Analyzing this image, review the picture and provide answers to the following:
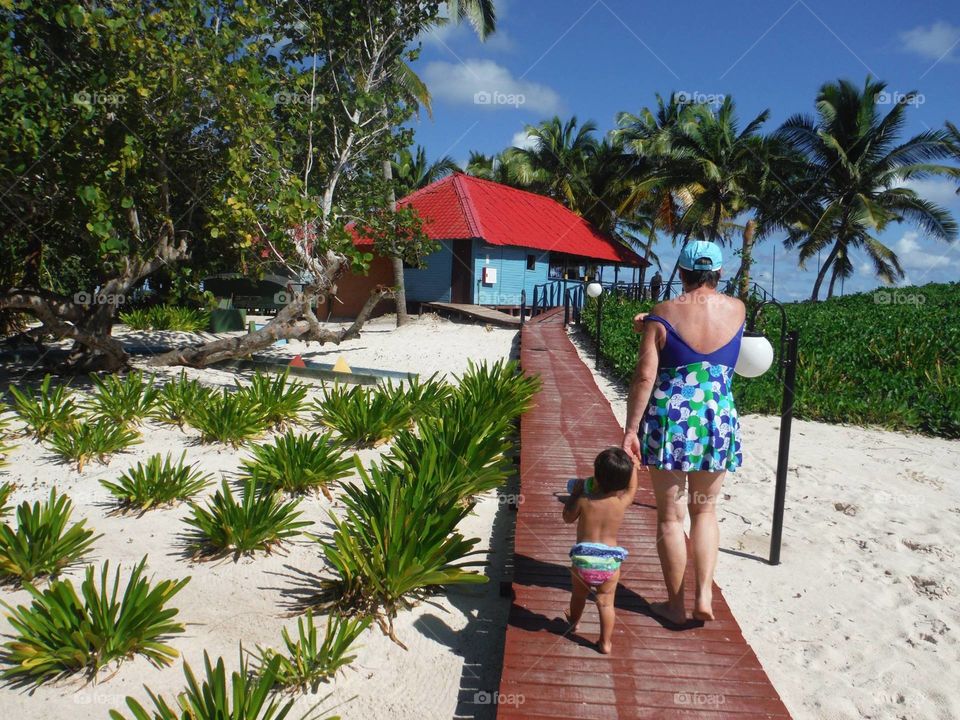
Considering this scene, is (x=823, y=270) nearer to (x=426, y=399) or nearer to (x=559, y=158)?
(x=559, y=158)

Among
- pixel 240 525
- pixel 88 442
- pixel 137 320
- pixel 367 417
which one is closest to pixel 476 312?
pixel 137 320

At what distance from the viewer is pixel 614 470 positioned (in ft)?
10.1

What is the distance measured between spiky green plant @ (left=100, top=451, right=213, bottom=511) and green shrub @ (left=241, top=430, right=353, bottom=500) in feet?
1.79

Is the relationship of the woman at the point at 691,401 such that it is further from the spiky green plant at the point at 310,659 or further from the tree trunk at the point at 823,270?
the tree trunk at the point at 823,270

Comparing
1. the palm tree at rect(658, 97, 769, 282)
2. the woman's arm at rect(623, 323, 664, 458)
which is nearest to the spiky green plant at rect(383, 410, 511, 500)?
the woman's arm at rect(623, 323, 664, 458)

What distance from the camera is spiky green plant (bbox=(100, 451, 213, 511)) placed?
5328 millimetres

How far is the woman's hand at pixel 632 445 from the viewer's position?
3.08 meters

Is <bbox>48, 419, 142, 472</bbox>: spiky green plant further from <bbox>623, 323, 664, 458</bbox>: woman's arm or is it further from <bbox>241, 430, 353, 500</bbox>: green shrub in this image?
<bbox>623, 323, 664, 458</bbox>: woman's arm

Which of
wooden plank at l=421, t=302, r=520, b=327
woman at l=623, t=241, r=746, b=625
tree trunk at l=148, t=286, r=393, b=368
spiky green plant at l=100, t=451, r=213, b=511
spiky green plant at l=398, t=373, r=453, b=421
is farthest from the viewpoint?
wooden plank at l=421, t=302, r=520, b=327

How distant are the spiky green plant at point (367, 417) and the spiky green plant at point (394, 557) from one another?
2.83 metres

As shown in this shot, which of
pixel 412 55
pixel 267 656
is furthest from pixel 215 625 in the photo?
pixel 412 55

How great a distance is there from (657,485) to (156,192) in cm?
968

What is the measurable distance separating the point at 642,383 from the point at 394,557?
1.79 meters

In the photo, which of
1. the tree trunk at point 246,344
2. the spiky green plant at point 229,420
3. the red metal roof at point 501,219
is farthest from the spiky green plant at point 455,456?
the red metal roof at point 501,219
